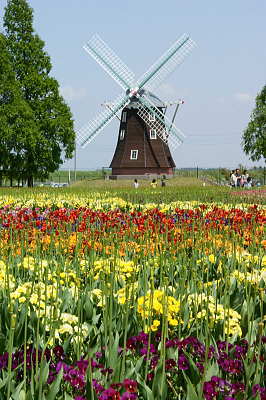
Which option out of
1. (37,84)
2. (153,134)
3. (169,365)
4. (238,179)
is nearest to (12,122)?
(37,84)

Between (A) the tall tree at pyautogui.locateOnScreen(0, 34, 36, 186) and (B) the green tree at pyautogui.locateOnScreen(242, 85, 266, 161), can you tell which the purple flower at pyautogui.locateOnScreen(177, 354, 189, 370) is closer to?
(A) the tall tree at pyautogui.locateOnScreen(0, 34, 36, 186)

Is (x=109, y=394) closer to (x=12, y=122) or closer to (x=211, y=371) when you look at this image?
(x=211, y=371)

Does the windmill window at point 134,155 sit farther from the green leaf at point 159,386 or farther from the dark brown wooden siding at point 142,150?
the green leaf at point 159,386

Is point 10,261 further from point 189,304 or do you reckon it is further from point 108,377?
point 108,377

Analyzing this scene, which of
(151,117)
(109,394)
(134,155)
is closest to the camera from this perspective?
(109,394)

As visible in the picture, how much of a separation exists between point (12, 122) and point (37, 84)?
3479mm

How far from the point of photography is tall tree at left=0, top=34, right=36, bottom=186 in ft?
122

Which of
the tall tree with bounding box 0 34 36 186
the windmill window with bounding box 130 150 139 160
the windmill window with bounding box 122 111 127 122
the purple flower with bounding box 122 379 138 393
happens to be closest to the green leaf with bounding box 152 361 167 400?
the purple flower with bounding box 122 379 138 393

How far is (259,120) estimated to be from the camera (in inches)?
1977

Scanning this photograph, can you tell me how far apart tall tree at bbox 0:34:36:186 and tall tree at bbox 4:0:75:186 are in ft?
3.22

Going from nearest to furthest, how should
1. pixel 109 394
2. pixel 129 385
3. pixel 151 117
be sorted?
pixel 109 394 → pixel 129 385 → pixel 151 117

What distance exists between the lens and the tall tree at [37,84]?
130 feet

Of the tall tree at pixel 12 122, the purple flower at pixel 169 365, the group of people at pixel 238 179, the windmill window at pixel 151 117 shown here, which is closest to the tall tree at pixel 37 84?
the tall tree at pixel 12 122

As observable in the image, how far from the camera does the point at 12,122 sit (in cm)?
3841
